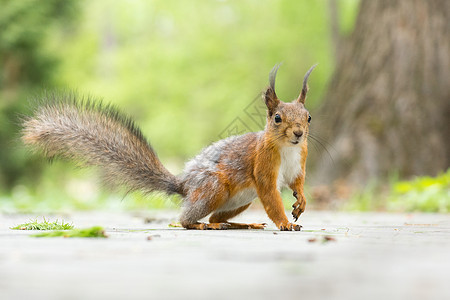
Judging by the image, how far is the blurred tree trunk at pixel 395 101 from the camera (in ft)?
24.4

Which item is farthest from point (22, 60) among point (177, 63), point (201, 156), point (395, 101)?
point (201, 156)

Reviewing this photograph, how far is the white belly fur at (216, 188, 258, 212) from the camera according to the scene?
11.7ft

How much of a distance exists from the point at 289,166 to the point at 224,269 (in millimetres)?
1926

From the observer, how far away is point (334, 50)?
50.0 feet

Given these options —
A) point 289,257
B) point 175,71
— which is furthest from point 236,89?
point 289,257

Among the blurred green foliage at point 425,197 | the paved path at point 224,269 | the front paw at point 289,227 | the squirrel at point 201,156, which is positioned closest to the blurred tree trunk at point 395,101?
the blurred green foliage at point 425,197

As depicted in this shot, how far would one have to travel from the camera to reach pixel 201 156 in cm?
380

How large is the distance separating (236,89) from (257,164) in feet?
A: 39.9

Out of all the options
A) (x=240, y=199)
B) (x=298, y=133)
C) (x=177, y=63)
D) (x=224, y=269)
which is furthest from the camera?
(x=177, y=63)

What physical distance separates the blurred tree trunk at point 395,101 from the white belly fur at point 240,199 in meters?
3.90

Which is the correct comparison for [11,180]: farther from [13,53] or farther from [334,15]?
[334,15]

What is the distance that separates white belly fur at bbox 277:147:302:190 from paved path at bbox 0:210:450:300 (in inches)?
37.2

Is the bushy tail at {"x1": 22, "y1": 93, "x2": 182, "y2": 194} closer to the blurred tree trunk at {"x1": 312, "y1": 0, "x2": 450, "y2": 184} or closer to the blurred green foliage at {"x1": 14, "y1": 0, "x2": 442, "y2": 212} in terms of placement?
the blurred tree trunk at {"x1": 312, "y1": 0, "x2": 450, "y2": 184}

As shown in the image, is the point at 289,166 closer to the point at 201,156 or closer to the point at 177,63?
the point at 201,156
